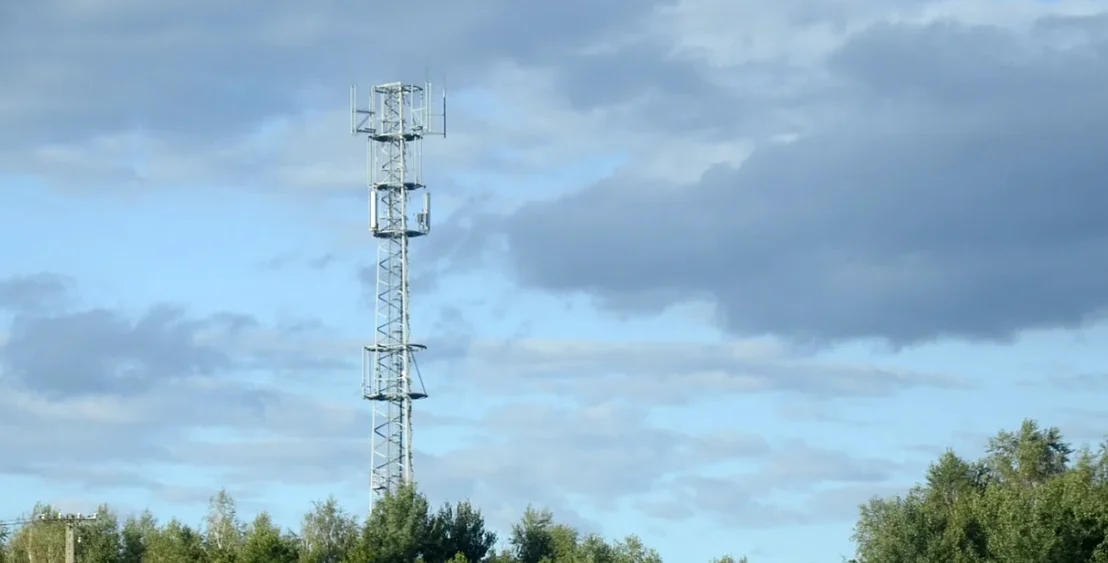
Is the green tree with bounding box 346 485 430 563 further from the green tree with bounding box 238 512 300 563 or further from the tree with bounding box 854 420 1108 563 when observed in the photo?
the tree with bounding box 854 420 1108 563

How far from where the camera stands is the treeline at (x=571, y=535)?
110 metres

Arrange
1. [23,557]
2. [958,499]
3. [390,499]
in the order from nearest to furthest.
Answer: [390,499] < [958,499] < [23,557]

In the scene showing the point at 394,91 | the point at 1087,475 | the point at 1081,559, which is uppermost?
the point at 394,91

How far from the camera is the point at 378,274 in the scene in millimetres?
100938

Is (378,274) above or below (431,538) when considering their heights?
above

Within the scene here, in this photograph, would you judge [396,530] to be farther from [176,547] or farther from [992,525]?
[992,525]

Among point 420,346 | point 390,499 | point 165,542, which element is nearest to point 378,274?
point 420,346

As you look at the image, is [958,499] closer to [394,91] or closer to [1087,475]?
[1087,475]

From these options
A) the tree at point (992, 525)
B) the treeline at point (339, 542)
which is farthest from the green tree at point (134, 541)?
the tree at point (992, 525)

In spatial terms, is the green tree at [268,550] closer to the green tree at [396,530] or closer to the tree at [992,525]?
the green tree at [396,530]

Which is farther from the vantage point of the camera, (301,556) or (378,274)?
(301,556)

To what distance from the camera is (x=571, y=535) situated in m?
124

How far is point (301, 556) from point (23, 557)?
131 feet

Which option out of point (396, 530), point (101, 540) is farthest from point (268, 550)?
point (101, 540)
